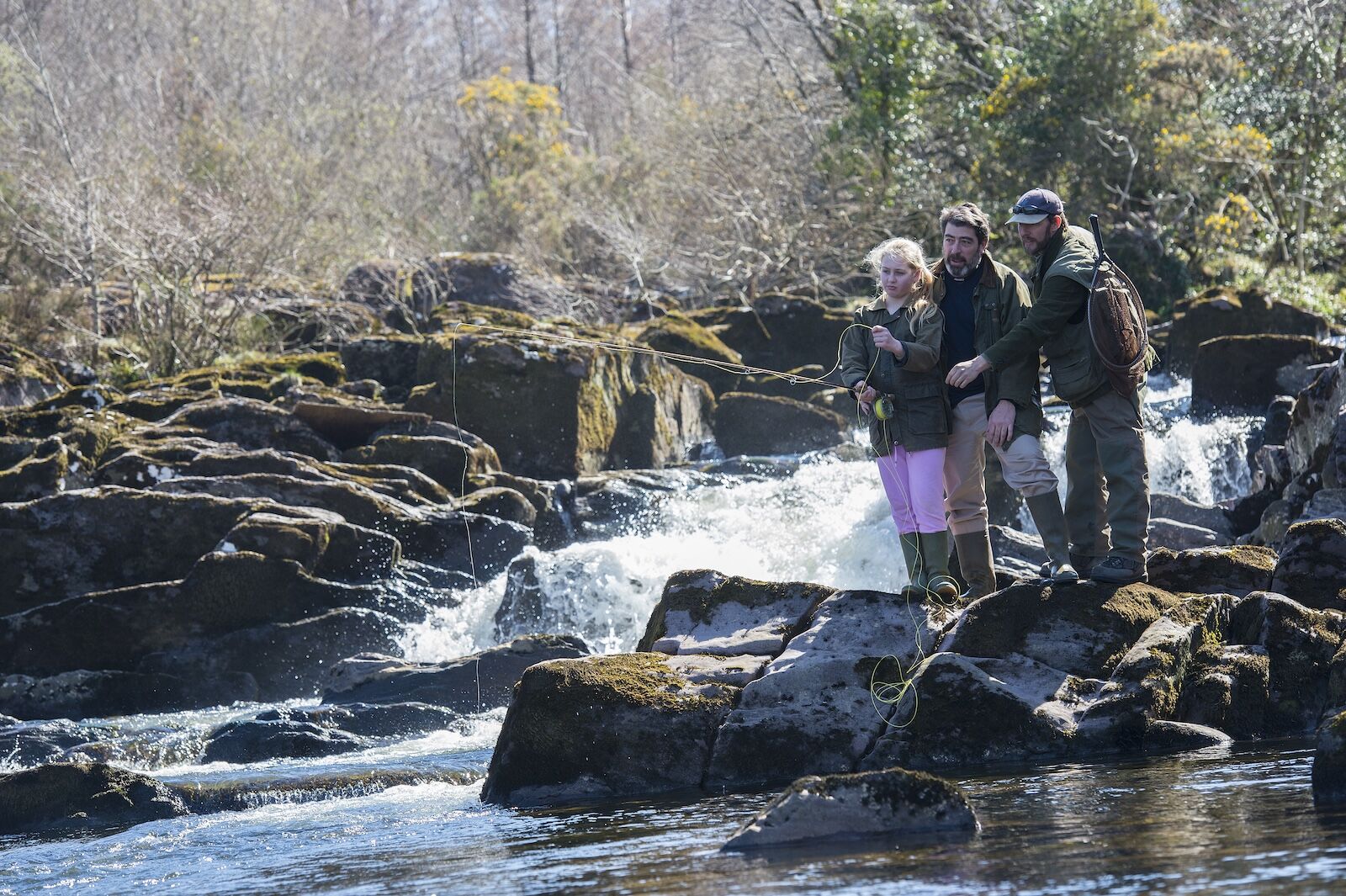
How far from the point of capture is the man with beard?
615 centimetres

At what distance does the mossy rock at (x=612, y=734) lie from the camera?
6383mm

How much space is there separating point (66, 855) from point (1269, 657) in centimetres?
485

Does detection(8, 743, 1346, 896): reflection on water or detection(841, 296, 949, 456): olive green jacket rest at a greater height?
detection(841, 296, 949, 456): olive green jacket

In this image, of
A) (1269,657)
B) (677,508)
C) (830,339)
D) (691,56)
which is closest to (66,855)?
(1269,657)

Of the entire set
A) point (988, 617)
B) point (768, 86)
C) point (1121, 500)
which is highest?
point (768, 86)

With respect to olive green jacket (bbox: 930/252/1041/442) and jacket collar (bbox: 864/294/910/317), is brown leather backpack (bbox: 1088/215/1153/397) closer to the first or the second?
olive green jacket (bbox: 930/252/1041/442)

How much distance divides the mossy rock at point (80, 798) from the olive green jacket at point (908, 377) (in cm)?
367

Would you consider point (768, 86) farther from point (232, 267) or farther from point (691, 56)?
point (691, 56)

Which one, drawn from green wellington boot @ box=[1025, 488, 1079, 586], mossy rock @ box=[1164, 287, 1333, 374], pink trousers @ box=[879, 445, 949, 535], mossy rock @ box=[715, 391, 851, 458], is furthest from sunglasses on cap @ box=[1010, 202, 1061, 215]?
mossy rock @ box=[715, 391, 851, 458]

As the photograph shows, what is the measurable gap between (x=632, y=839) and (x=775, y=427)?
1289cm

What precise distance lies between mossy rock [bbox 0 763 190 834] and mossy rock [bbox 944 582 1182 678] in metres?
3.65

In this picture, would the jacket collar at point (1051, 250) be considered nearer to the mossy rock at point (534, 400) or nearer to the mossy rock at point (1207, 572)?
the mossy rock at point (1207, 572)

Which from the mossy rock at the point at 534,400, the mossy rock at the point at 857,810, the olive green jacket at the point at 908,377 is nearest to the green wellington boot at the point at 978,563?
the olive green jacket at the point at 908,377

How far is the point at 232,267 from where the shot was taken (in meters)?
21.3
